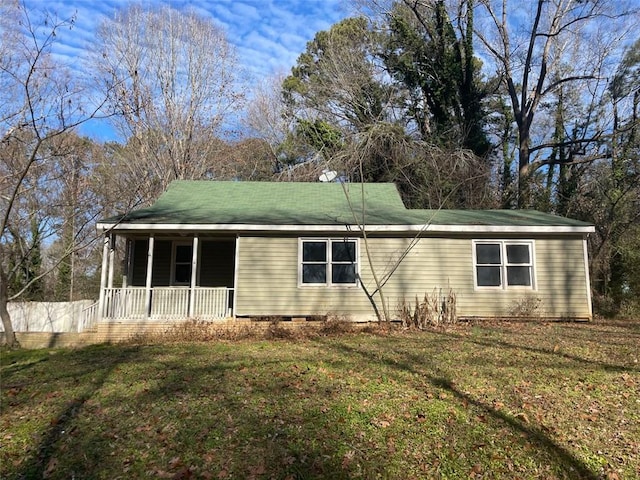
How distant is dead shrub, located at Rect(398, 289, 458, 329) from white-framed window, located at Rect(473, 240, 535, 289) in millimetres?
1103

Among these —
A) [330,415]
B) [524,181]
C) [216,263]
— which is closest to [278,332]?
[216,263]

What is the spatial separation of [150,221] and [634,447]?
1069 centimetres

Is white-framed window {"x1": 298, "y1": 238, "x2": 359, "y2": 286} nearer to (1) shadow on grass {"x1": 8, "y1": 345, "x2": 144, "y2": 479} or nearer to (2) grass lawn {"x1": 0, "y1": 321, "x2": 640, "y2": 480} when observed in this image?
(2) grass lawn {"x1": 0, "y1": 321, "x2": 640, "y2": 480}

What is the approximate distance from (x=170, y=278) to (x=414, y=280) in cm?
707

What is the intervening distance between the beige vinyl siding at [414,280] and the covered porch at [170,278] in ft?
3.28

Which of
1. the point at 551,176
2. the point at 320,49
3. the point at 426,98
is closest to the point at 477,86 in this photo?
the point at 426,98

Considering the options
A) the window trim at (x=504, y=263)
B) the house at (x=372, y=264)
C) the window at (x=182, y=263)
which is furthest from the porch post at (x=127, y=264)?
the window trim at (x=504, y=263)

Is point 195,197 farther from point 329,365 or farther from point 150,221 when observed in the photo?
point 329,365

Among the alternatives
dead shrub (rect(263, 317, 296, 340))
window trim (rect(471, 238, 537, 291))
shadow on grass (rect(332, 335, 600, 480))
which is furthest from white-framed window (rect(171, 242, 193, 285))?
window trim (rect(471, 238, 537, 291))

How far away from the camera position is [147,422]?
5.01 m

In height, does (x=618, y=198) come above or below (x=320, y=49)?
below

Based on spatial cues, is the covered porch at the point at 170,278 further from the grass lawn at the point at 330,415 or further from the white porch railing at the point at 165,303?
the grass lawn at the point at 330,415

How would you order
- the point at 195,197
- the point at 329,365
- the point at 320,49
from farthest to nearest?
the point at 320,49
the point at 195,197
the point at 329,365

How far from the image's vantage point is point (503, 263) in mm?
12500
